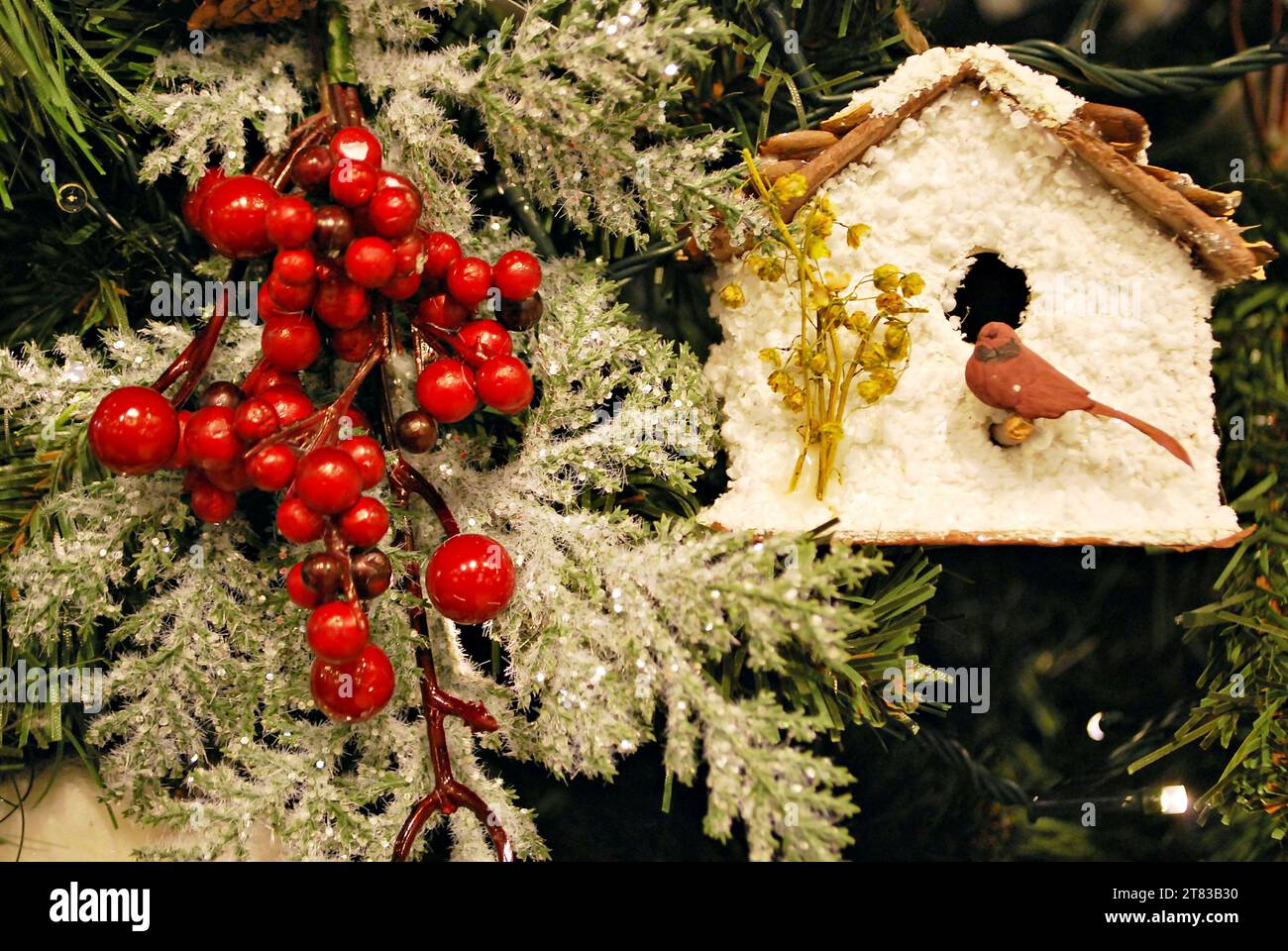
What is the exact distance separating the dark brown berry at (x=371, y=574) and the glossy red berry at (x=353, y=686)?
5 centimetres

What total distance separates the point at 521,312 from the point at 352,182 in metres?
0.18

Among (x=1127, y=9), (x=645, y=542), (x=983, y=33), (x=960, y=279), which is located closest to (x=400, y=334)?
(x=645, y=542)

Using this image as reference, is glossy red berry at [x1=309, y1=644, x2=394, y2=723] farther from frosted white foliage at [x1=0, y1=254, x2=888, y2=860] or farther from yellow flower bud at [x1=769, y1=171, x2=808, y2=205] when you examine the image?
yellow flower bud at [x1=769, y1=171, x2=808, y2=205]

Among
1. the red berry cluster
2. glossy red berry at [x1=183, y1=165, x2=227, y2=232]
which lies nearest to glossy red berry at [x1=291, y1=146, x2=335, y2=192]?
the red berry cluster

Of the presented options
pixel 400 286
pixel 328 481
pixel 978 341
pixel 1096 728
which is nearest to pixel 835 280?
pixel 978 341

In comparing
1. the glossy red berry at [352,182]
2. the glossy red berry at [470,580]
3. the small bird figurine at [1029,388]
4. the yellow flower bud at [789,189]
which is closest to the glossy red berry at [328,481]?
the glossy red berry at [470,580]

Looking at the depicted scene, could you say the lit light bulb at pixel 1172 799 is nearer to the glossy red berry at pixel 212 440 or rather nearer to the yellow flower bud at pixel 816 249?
the yellow flower bud at pixel 816 249

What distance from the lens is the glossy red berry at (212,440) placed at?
750 millimetres

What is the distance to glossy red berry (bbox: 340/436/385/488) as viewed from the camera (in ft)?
2.44

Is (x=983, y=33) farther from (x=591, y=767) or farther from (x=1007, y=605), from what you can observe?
(x=591, y=767)

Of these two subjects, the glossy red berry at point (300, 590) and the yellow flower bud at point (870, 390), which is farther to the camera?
the yellow flower bud at point (870, 390)

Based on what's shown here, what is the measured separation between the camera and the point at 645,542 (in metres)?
0.85
